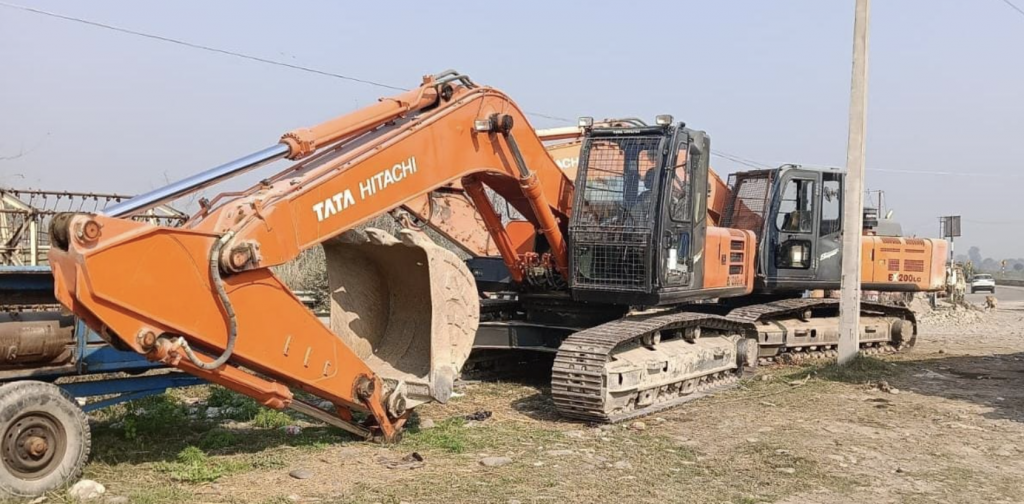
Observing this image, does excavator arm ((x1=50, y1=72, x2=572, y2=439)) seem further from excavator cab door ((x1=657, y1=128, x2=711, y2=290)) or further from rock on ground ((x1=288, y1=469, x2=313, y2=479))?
excavator cab door ((x1=657, y1=128, x2=711, y2=290))

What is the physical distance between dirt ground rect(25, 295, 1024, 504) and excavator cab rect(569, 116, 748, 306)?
133 cm

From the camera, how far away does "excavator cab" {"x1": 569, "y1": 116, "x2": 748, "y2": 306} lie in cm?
888

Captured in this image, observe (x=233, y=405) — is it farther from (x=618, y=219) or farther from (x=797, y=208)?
(x=797, y=208)

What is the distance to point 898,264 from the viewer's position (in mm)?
13812

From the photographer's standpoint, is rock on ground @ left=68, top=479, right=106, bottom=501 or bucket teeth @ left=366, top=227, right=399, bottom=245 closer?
rock on ground @ left=68, top=479, right=106, bottom=501

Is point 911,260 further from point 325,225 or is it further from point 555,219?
point 325,225

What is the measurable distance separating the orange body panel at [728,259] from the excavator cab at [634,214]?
0.79 metres

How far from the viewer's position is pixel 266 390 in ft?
18.9

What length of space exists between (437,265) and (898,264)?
969 centimetres

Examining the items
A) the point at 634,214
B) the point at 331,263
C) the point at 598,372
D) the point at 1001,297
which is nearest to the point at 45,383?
the point at 331,263

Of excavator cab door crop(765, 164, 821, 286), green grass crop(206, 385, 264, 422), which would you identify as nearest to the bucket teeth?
green grass crop(206, 385, 264, 422)

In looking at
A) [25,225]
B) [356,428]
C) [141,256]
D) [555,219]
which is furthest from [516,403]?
[25,225]

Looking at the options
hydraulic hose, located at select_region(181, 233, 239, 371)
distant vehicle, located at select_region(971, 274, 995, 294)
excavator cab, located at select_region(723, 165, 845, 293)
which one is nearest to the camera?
hydraulic hose, located at select_region(181, 233, 239, 371)

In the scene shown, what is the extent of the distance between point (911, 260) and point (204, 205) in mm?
11534
